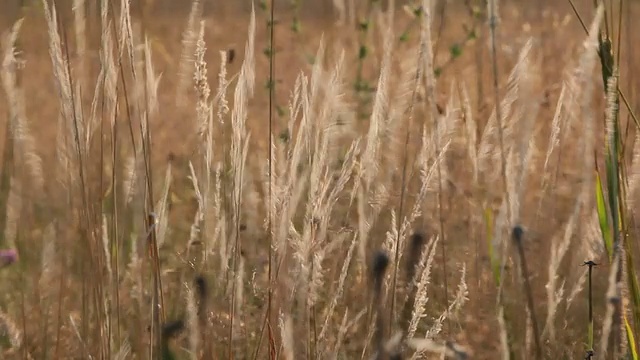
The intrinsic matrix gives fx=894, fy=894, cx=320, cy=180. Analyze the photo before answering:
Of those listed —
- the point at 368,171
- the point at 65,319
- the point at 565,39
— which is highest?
the point at 565,39

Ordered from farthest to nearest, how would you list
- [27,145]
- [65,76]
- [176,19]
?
[176,19], [27,145], [65,76]

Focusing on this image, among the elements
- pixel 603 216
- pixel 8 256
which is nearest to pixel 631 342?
pixel 603 216

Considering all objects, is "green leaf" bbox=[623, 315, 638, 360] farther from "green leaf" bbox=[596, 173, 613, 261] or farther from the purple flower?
the purple flower

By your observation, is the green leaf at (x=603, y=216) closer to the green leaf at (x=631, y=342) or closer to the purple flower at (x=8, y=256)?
the green leaf at (x=631, y=342)

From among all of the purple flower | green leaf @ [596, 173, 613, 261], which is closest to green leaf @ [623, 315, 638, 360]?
green leaf @ [596, 173, 613, 261]

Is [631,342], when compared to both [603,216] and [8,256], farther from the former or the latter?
[8,256]

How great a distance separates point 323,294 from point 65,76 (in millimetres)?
923

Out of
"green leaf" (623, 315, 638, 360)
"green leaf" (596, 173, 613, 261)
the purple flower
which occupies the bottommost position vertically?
"green leaf" (623, 315, 638, 360)

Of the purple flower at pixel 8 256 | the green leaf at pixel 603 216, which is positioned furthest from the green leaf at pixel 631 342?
the purple flower at pixel 8 256

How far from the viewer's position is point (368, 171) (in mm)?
992

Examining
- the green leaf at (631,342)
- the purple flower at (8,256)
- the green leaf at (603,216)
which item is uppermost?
the green leaf at (603,216)

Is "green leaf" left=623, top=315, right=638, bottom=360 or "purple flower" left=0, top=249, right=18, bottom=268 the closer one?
"green leaf" left=623, top=315, right=638, bottom=360

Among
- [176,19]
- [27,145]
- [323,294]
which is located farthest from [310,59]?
[176,19]

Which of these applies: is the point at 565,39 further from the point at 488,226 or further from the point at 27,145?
the point at 27,145
